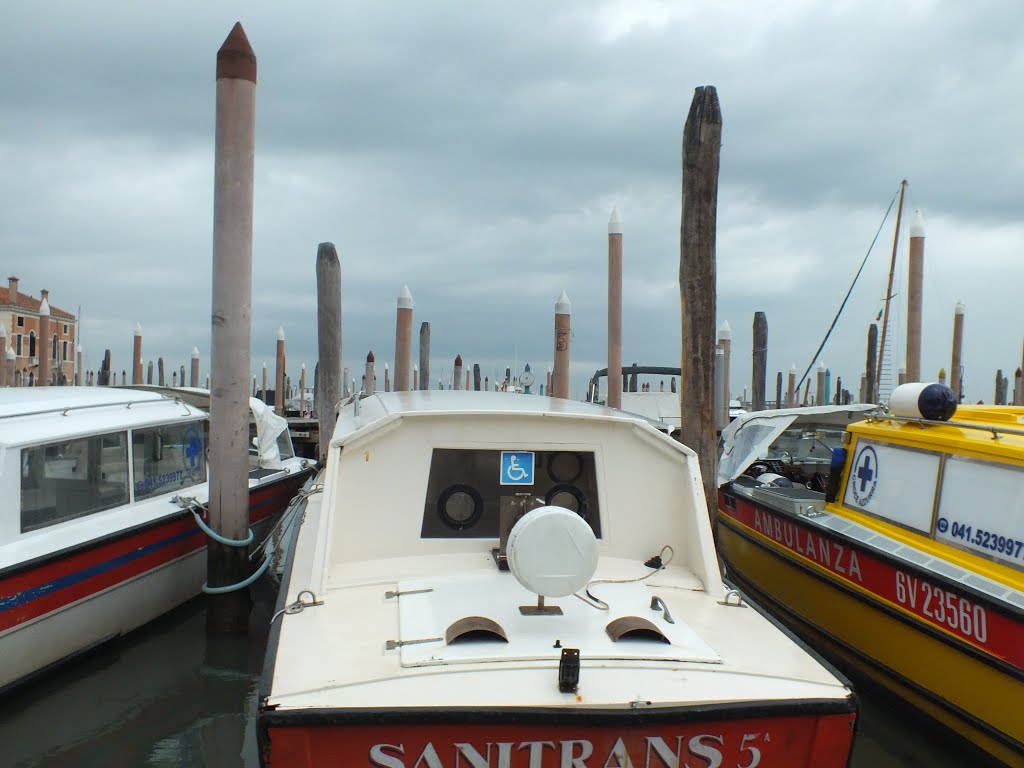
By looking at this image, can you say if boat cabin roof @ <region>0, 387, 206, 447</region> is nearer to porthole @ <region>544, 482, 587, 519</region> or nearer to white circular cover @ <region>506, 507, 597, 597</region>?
porthole @ <region>544, 482, 587, 519</region>

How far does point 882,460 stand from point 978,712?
2.17 m

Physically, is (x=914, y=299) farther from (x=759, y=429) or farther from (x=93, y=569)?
(x=93, y=569)

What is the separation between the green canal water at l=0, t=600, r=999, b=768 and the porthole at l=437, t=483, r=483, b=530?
1.86 metres

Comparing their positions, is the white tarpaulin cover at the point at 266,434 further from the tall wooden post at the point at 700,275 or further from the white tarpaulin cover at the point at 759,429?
the white tarpaulin cover at the point at 759,429

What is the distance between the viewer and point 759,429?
27.8 ft

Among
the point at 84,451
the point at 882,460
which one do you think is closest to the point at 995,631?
the point at 882,460

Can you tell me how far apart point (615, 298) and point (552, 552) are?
25.6 feet

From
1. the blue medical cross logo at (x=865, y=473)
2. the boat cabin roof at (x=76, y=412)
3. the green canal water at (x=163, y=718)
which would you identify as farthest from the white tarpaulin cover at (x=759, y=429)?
the boat cabin roof at (x=76, y=412)

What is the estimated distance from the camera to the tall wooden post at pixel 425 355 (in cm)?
2043

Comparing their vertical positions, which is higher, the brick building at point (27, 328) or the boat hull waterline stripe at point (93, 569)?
the brick building at point (27, 328)

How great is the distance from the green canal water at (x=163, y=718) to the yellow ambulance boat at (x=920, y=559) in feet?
0.96

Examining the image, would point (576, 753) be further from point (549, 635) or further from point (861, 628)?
point (861, 628)

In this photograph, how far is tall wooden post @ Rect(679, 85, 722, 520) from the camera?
7.55 meters

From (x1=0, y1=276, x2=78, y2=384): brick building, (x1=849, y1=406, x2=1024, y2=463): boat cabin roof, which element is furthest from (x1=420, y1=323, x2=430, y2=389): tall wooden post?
(x1=0, y1=276, x2=78, y2=384): brick building
